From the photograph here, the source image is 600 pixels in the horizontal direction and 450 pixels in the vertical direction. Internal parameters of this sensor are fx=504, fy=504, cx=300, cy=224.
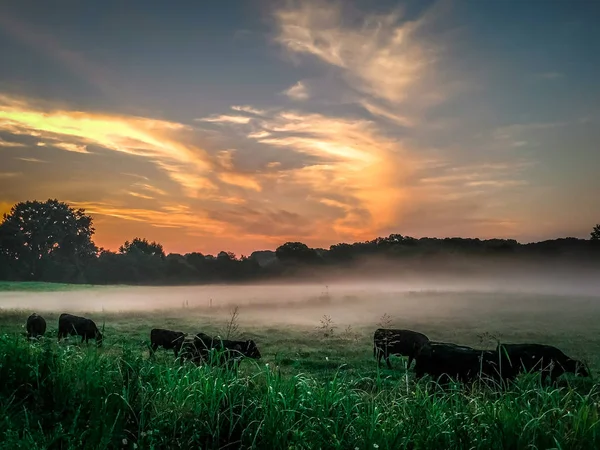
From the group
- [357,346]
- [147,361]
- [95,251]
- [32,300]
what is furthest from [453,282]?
[147,361]

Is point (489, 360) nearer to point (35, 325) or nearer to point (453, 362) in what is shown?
point (453, 362)

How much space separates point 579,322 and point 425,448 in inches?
1382

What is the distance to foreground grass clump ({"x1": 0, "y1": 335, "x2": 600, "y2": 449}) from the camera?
19.3 feet

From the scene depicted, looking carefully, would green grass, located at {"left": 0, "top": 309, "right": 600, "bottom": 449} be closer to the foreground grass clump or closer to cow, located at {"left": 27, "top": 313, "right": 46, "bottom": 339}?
the foreground grass clump

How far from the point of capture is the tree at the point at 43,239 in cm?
8438

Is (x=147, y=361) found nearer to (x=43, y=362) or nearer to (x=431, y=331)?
(x=43, y=362)

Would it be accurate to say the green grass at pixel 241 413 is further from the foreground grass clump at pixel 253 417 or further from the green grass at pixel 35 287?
the green grass at pixel 35 287

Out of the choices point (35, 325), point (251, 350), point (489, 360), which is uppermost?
point (489, 360)

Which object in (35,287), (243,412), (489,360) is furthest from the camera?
(35,287)

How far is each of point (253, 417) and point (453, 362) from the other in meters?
9.60

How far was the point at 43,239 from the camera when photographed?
3406 inches

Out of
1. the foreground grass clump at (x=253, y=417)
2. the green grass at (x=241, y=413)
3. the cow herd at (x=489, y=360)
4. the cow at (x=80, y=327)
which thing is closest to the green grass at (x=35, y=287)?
Answer: the cow at (x=80, y=327)

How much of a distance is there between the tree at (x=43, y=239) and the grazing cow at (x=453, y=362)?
84072 mm

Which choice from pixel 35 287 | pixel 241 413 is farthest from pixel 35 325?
pixel 35 287
